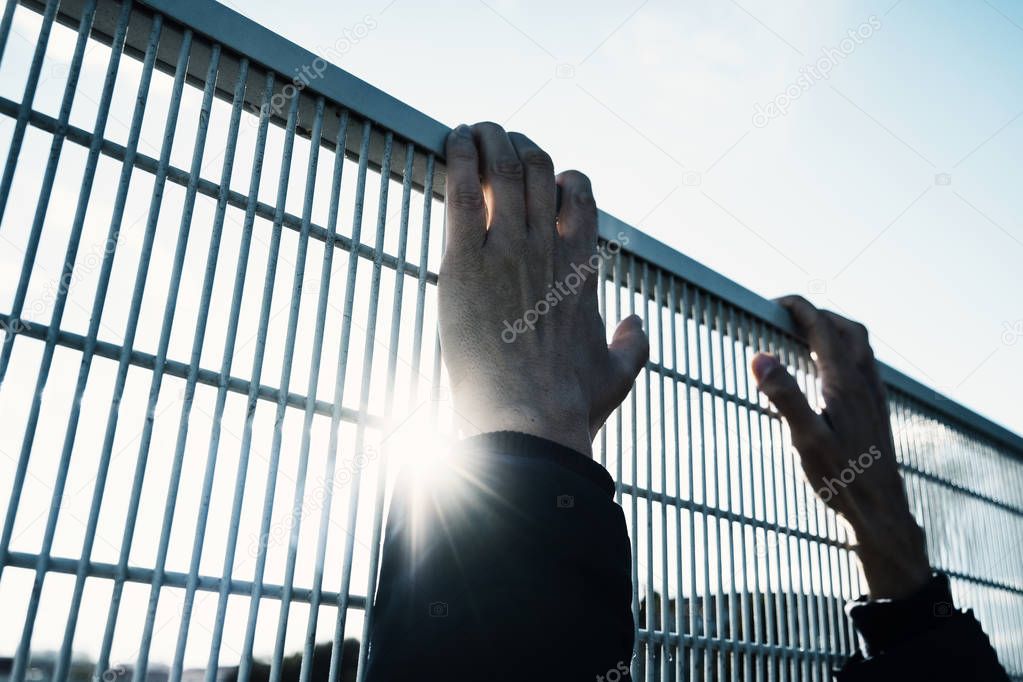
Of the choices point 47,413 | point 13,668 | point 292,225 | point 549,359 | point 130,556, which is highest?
point 292,225

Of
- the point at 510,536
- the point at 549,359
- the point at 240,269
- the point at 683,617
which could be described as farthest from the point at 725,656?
the point at 240,269

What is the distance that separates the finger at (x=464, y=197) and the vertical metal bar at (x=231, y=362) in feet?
0.74

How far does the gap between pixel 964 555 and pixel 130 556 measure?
1904mm

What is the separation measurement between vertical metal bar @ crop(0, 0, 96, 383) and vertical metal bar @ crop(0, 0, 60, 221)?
0.03 metres

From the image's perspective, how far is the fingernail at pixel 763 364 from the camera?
1.54m

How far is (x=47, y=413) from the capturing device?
2.52ft

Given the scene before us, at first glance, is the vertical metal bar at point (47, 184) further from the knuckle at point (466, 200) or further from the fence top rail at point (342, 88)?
the knuckle at point (466, 200)

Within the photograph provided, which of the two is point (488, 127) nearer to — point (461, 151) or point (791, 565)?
point (461, 151)

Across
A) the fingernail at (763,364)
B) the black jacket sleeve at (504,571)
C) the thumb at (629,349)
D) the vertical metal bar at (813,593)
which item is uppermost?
the fingernail at (763,364)

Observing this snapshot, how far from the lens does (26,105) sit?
2.68ft

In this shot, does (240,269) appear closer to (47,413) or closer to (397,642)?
(47,413)

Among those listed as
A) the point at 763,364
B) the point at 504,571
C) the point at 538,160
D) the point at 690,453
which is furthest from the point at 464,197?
the point at 763,364

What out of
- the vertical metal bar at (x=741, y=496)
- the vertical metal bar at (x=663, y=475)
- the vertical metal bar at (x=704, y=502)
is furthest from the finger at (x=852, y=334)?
the vertical metal bar at (x=663, y=475)

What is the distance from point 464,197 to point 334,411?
0.30m
